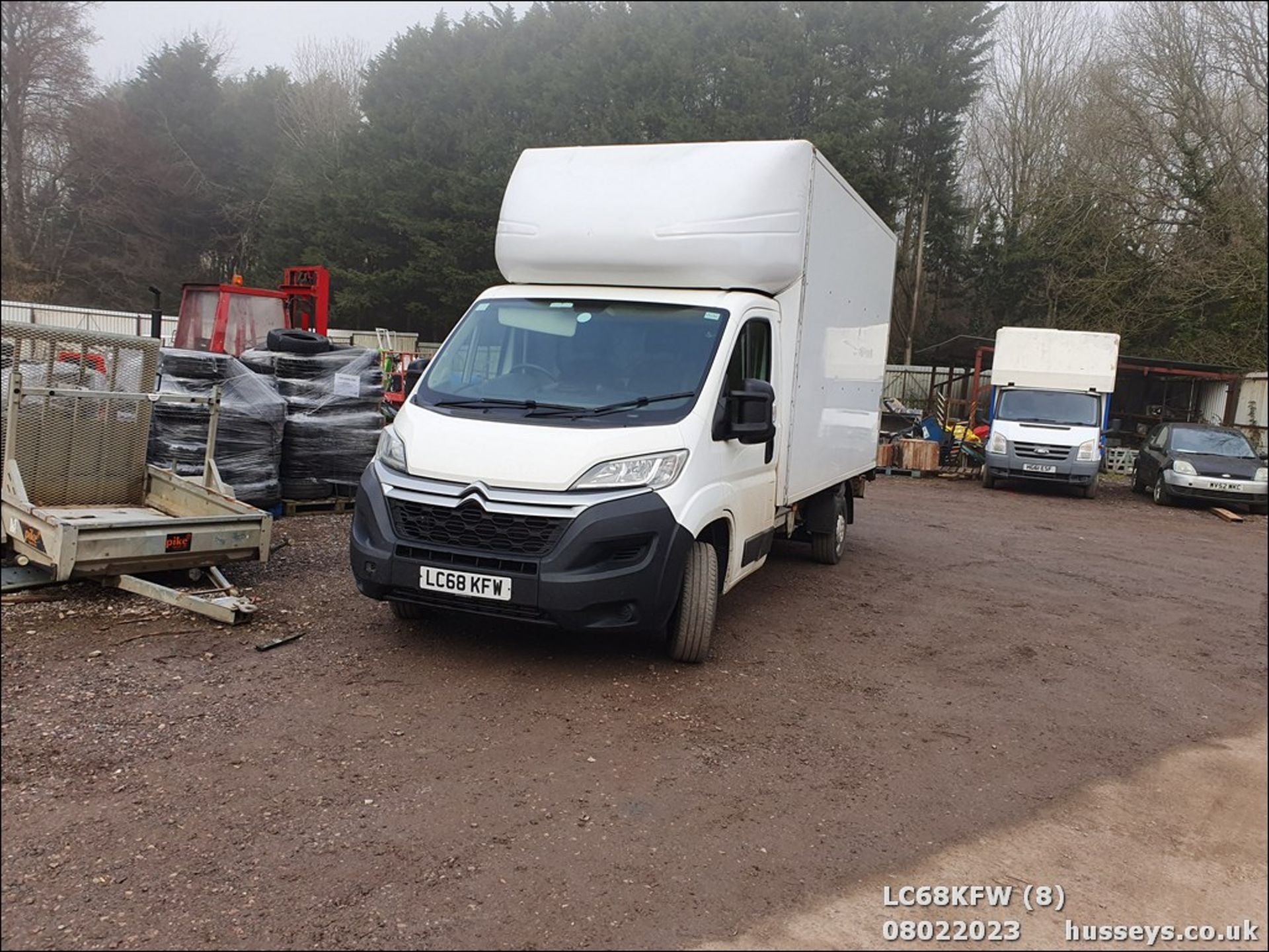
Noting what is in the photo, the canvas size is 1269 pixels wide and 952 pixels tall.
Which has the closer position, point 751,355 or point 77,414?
point 751,355

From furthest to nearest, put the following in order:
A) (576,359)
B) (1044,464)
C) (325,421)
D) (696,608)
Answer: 1. (1044,464)
2. (325,421)
3. (576,359)
4. (696,608)

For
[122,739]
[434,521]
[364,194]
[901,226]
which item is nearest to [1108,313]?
[901,226]

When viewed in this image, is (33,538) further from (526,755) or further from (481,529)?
(526,755)

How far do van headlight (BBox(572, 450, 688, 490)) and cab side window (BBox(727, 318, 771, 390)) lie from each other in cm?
79

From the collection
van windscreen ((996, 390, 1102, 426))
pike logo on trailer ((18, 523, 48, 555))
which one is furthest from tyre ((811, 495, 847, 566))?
van windscreen ((996, 390, 1102, 426))

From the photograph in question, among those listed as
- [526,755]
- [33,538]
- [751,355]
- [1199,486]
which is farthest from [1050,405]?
[33,538]

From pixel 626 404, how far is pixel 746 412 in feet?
2.34

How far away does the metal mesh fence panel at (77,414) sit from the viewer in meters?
5.91

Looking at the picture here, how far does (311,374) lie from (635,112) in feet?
74.6

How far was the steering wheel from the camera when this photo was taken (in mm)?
5547

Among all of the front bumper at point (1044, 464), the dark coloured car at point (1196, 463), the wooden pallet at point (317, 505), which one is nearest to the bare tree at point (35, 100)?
the wooden pallet at point (317, 505)

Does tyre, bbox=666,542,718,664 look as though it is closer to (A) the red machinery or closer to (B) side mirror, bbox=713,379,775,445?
(B) side mirror, bbox=713,379,775,445

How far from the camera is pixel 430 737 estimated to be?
13.7ft

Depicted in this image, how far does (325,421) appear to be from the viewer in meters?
9.10
